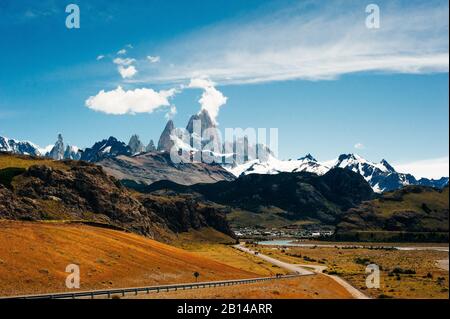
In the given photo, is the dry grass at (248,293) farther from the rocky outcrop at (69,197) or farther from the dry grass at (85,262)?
the rocky outcrop at (69,197)

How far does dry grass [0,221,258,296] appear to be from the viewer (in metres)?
70.1

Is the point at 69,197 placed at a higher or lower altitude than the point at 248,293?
higher

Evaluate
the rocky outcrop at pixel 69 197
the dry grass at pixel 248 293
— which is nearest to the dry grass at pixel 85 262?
the dry grass at pixel 248 293

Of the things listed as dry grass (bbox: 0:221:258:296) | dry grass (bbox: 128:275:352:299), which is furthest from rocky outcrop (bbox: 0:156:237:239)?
dry grass (bbox: 128:275:352:299)

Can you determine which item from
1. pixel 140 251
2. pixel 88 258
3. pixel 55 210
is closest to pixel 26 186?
pixel 55 210

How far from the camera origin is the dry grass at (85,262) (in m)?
70.1

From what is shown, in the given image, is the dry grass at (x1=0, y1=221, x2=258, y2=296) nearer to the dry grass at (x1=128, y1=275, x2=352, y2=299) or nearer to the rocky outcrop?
the dry grass at (x1=128, y1=275, x2=352, y2=299)

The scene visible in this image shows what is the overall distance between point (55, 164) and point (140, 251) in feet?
329

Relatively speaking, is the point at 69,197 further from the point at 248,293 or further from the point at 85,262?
the point at 248,293

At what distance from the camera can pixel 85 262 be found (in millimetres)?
85188

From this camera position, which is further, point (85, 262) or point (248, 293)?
point (85, 262)

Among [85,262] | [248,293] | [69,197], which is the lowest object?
[248,293]

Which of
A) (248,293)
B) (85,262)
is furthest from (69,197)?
(248,293)
